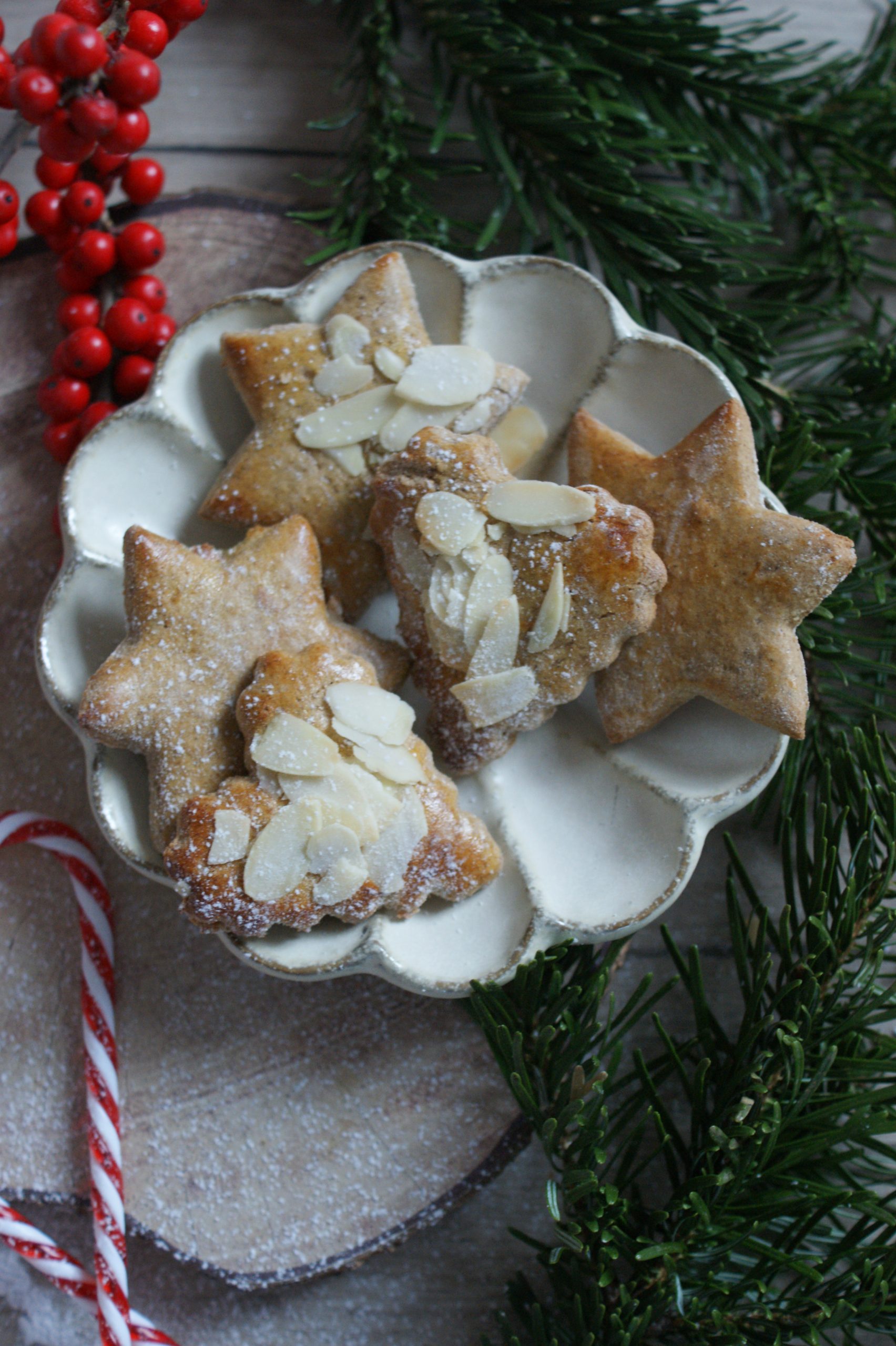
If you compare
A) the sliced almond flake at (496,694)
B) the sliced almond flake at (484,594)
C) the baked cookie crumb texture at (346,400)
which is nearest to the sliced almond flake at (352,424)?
the baked cookie crumb texture at (346,400)

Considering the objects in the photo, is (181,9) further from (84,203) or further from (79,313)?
(79,313)

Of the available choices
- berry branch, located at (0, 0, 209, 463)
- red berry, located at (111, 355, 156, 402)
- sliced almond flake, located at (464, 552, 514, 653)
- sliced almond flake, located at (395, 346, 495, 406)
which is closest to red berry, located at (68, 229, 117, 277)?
berry branch, located at (0, 0, 209, 463)

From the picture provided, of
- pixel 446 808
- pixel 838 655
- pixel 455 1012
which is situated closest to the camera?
pixel 446 808

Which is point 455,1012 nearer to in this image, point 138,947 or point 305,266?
point 138,947

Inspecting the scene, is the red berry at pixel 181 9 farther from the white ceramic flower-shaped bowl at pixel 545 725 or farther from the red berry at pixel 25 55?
the white ceramic flower-shaped bowl at pixel 545 725

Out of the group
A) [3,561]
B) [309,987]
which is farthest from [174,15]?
[309,987]

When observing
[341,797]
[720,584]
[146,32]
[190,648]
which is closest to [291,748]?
[341,797]

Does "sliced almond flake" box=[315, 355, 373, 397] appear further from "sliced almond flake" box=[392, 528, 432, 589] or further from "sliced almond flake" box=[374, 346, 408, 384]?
"sliced almond flake" box=[392, 528, 432, 589]
